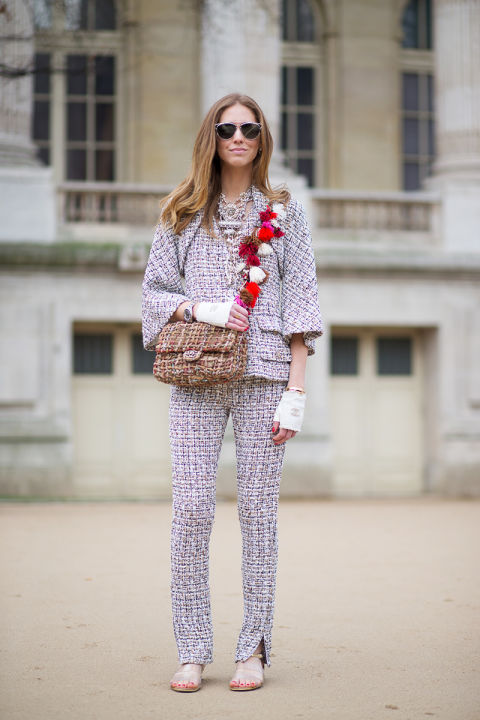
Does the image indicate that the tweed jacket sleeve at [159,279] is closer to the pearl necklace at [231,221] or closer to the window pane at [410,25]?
the pearl necklace at [231,221]

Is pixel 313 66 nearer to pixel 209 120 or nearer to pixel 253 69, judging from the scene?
pixel 253 69

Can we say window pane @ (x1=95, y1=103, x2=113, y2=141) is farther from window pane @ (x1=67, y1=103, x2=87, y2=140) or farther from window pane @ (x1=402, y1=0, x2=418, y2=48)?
window pane @ (x1=402, y1=0, x2=418, y2=48)

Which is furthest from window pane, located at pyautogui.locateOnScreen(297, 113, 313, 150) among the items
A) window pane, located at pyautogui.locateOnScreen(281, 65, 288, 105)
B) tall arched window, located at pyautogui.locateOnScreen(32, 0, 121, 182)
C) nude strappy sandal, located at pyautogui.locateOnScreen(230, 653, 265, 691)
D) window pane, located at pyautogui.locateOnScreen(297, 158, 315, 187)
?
nude strappy sandal, located at pyautogui.locateOnScreen(230, 653, 265, 691)

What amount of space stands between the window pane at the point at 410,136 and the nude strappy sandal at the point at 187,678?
16.4 metres

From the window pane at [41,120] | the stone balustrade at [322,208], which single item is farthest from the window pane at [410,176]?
the window pane at [41,120]

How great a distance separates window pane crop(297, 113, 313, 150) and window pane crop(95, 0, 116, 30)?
3.29 metres

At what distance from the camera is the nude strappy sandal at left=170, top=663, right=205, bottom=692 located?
4.55 metres

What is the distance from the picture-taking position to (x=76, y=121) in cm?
1883

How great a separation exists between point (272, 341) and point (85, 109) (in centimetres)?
1485

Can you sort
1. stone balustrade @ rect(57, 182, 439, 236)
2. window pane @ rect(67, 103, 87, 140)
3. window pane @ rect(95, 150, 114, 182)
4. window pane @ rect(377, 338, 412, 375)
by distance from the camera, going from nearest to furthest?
1. stone balustrade @ rect(57, 182, 439, 236)
2. window pane @ rect(377, 338, 412, 375)
3. window pane @ rect(67, 103, 87, 140)
4. window pane @ rect(95, 150, 114, 182)

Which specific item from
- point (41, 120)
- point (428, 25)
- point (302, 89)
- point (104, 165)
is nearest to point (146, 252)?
point (104, 165)

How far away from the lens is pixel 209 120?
4793mm

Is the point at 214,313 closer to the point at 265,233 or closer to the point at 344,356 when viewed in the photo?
the point at 265,233

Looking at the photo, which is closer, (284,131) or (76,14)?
(76,14)
